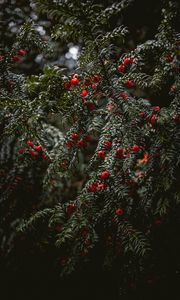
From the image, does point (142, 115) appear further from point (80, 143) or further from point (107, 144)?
point (80, 143)

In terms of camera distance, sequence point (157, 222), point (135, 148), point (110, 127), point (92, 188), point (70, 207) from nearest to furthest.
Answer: point (110, 127) → point (135, 148) → point (92, 188) → point (70, 207) → point (157, 222)

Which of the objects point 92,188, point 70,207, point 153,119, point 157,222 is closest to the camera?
point 153,119

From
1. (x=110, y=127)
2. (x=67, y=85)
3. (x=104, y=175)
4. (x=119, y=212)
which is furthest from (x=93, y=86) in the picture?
(x=119, y=212)

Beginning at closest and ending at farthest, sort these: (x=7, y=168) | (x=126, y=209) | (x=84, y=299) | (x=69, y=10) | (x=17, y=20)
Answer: (x=69, y=10), (x=126, y=209), (x=7, y=168), (x=84, y=299), (x=17, y=20)

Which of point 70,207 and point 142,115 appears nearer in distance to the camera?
point 142,115

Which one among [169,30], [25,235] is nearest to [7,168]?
[25,235]

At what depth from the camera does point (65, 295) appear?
3.33 m

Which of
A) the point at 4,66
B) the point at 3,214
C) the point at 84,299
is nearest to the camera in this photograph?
the point at 4,66

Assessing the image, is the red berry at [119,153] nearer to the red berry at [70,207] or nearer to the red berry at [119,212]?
the red berry at [119,212]

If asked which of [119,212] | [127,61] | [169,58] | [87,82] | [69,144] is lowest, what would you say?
[119,212]

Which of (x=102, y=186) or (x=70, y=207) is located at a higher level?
(x=102, y=186)

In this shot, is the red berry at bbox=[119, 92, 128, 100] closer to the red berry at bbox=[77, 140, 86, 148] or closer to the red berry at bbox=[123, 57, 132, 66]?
the red berry at bbox=[123, 57, 132, 66]

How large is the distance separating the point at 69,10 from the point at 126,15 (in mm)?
2760

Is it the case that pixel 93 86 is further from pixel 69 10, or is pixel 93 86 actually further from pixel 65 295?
pixel 65 295
